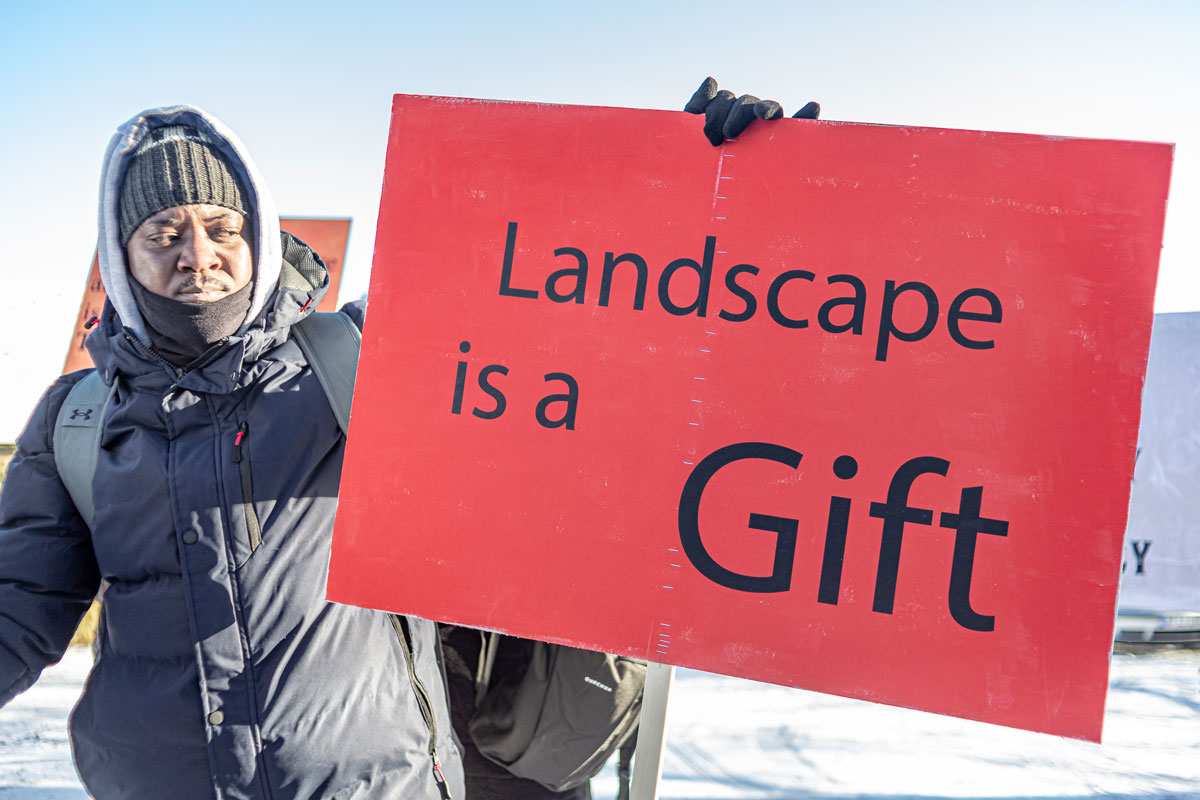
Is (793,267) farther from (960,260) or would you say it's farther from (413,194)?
(413,194)

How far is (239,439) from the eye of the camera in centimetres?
132

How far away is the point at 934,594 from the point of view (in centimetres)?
118

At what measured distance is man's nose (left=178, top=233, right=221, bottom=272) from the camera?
55.1 inches

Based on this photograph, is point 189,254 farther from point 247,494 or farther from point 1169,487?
point 1169,487

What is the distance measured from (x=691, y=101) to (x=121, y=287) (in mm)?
1005

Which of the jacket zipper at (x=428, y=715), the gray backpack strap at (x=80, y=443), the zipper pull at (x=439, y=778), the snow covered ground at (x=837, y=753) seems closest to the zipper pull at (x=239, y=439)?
the gray backpack strap at (x=80, y=443)

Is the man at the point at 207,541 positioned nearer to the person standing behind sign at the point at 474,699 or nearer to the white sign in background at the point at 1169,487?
the person standing behind sign at the point at 474,699

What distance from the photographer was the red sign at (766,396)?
3.82 feet

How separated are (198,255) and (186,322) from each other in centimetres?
12

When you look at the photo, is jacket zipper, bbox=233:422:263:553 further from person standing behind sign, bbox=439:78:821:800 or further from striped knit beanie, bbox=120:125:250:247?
person standing behind sign, bbox=439:78:821:800

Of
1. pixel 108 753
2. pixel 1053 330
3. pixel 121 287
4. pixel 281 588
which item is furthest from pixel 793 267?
pixel 108 753

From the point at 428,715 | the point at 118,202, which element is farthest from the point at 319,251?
the point at 428,715

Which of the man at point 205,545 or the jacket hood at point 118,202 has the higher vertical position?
the jacket hood at point 118,202

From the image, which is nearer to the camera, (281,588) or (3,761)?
(281,588)
